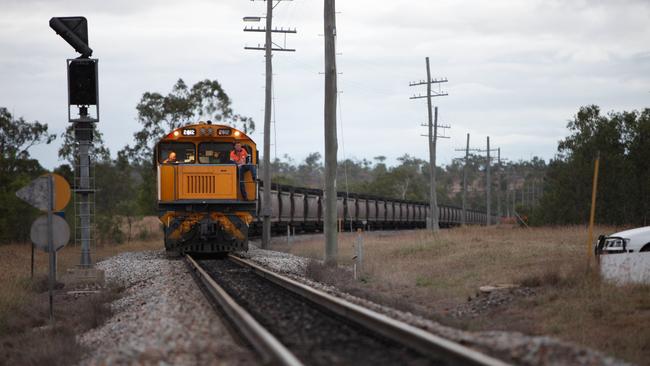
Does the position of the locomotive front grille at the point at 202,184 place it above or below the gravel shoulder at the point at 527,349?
above

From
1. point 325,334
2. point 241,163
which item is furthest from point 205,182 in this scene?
point 325,334

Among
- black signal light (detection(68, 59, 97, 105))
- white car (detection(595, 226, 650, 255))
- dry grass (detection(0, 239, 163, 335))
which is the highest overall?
black signal light (detection(68, 59, 97, 105))

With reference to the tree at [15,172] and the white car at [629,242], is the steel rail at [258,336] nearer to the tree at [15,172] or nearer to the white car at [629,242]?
Answer: the white car at [629,242]

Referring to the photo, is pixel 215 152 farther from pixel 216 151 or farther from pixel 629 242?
pixel 629 242

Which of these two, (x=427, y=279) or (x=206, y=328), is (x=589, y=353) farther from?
(x=427, y=279)

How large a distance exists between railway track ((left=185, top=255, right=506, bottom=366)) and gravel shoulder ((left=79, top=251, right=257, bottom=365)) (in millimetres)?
256

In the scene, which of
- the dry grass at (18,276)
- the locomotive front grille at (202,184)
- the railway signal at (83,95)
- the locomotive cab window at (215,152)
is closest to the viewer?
the dry grass at (18,276)

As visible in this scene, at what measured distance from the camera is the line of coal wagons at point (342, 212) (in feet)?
119

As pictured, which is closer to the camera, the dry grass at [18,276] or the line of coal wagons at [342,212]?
the dry grass at [18,276]

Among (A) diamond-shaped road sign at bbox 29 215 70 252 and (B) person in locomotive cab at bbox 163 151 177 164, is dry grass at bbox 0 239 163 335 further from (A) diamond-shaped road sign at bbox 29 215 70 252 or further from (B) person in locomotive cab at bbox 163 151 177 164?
(B) person in locomotive cab at bbox 163 151 177 164

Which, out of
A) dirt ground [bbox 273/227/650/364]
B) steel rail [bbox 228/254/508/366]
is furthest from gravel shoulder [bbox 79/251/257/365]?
dirt ground [bbox 273/227/650/364]

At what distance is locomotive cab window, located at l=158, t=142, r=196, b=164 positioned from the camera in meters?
21.5

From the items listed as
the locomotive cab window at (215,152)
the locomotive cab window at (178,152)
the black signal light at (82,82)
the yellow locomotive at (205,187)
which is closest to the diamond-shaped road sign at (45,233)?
the black signal light at (82,82)

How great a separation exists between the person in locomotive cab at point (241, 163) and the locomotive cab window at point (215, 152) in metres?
0.15
